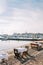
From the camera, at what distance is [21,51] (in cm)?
626

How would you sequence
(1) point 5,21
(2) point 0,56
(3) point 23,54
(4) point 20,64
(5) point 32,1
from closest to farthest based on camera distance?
(2) point 0,56 → (4) point 20,64 → (5) point 32,1 → (3) point 23,54 → (1) point 5,21

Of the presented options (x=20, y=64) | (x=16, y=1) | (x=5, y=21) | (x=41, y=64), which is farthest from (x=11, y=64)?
(x=5, y=21)

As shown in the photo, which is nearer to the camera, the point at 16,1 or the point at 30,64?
the point at 30,64

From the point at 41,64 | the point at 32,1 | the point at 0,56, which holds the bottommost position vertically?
the point at 41,64

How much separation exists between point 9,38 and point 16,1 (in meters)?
42.0

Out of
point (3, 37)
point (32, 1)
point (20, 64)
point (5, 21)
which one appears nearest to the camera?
point (20, 64)

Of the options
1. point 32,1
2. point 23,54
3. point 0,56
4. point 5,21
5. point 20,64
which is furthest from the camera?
point 5,21

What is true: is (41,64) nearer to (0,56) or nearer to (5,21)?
(0,56)

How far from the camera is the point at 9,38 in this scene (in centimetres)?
4778

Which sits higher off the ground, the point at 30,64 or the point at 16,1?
the point at 16,1

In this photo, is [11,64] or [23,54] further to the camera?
[23,54]

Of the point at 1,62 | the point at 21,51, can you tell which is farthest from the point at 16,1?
the point at 1,62

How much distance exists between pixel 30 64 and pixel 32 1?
261 centimetres

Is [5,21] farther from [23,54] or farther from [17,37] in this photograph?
[17,37]
